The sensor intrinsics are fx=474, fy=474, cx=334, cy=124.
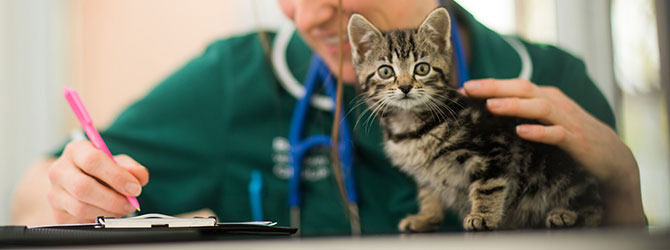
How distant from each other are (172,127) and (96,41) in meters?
0.56

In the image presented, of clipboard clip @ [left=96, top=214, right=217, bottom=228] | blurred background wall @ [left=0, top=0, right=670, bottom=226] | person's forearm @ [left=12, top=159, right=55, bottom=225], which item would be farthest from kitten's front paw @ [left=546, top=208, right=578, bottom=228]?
blurred background wall @ [left=0, top=0, right=670, bottom=226]

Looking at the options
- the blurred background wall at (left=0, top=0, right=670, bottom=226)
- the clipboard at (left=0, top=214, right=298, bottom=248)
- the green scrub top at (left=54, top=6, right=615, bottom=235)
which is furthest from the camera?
the blurred background wall at (left=0, top=0, right=670, bottom=226)

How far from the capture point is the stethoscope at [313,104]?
18.2 inches

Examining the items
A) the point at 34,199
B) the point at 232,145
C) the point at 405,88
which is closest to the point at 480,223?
the point at 405,88

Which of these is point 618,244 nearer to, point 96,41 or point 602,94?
point 602,94

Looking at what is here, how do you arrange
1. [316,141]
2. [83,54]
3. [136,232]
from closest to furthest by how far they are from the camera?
[136,232] → [316,141] → [83,54]

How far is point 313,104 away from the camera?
2.15 feet

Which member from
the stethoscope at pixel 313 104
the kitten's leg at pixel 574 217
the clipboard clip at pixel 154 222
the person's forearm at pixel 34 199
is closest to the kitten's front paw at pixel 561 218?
the kitten's leg at pixel 574 217

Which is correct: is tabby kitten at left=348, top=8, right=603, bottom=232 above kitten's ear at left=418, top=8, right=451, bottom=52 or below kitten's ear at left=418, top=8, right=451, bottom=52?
below

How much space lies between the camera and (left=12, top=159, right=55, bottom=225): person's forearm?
703 millimetres

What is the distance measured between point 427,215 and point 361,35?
0.18m

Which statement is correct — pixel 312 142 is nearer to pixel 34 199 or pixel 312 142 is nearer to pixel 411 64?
pixel 411 64

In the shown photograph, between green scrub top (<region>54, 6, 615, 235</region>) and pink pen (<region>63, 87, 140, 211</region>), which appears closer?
→ pink pen (<region>63, 87, 140, 211</region>)

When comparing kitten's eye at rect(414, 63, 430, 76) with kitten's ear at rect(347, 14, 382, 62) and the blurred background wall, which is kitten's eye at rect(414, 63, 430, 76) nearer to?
kitten's ear at rect(347, 14, 382, 62)
